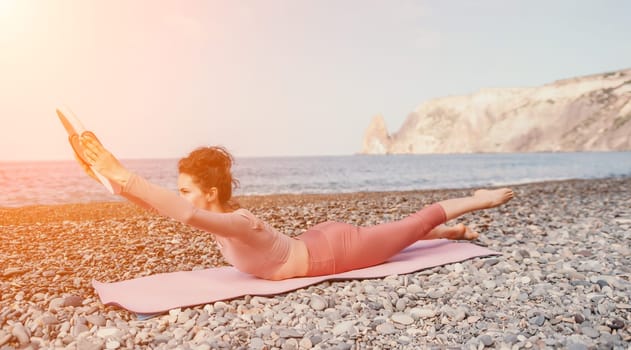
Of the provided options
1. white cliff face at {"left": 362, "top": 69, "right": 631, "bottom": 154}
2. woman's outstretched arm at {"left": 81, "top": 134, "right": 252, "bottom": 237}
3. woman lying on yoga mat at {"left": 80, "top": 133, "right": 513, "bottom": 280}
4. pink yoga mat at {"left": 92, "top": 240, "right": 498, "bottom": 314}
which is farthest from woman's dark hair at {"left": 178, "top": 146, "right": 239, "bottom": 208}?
white cliff face at {"left": 362, "top": 69, "right": 631, "bottom": 154}

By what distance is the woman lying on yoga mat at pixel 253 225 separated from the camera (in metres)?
3.72

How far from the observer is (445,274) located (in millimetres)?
5320

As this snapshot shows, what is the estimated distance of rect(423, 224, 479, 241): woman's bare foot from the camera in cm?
641

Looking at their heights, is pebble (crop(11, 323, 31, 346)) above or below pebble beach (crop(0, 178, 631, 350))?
above

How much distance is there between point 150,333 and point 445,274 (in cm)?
276

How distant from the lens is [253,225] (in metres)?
4.53

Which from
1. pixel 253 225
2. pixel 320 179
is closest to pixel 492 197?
pixel 253 225

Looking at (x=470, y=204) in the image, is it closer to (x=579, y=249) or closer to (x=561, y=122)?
(x=579, y=249)

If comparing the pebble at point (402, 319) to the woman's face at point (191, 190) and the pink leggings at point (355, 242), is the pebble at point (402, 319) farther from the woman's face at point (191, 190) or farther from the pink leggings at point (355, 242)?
the woman's face at point (191, 190)

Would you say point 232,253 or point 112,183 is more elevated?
point 112,183

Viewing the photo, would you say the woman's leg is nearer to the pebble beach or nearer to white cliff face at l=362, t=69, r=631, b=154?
the pebble beach

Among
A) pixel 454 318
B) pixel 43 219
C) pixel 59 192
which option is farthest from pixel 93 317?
pixel 59 192

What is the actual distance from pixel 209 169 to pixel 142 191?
887 mm

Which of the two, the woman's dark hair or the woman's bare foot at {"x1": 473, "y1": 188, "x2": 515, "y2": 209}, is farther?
the woman's bare foot at {"x1": 473, "y1": 188, "x2": 515, "y2": 209}
